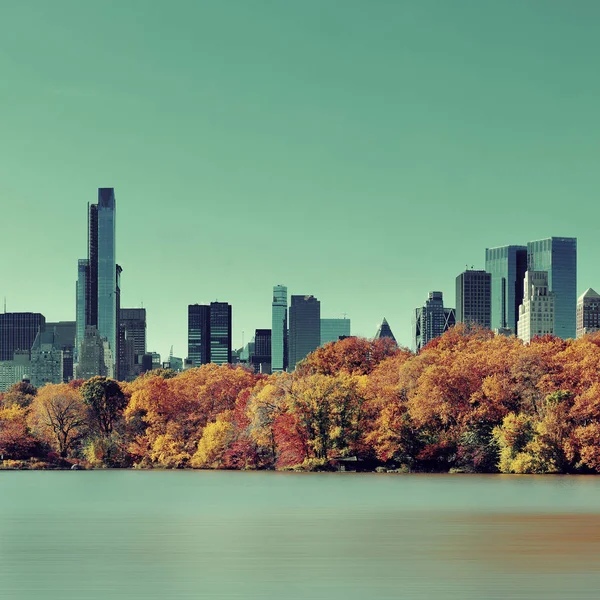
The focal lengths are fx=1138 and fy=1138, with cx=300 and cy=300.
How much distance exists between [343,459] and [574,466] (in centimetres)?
1825

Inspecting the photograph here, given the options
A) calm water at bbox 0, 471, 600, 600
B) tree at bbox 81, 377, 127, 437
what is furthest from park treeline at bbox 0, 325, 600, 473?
calm water at bbox 0, 471, 600, 600

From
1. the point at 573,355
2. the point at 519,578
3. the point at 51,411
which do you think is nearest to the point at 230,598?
the point at 519,578

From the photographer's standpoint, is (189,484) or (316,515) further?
(189,484)

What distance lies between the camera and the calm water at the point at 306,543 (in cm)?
→ 2562

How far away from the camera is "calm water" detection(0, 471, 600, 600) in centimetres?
2562

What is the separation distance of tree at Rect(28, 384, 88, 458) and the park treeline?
12 centimetres

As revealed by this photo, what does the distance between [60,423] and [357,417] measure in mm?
34329

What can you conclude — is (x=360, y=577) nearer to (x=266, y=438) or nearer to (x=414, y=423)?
(x=414, y=423)

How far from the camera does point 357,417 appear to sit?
89438 mm

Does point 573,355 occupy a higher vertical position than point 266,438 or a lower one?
higher

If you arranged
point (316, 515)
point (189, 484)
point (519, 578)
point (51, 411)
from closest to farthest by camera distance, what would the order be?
point (519, 578) → point (316, 515) → point (189, 484) → point (51, 411)

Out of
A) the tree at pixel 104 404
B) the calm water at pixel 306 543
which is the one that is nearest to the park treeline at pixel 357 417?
the tree at pixel 104 404

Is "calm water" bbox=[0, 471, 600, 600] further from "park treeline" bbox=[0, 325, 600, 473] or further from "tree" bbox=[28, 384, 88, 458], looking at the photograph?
"tree" bbox=[28, 384, 88, 458]

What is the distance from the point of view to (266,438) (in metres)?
93.8
